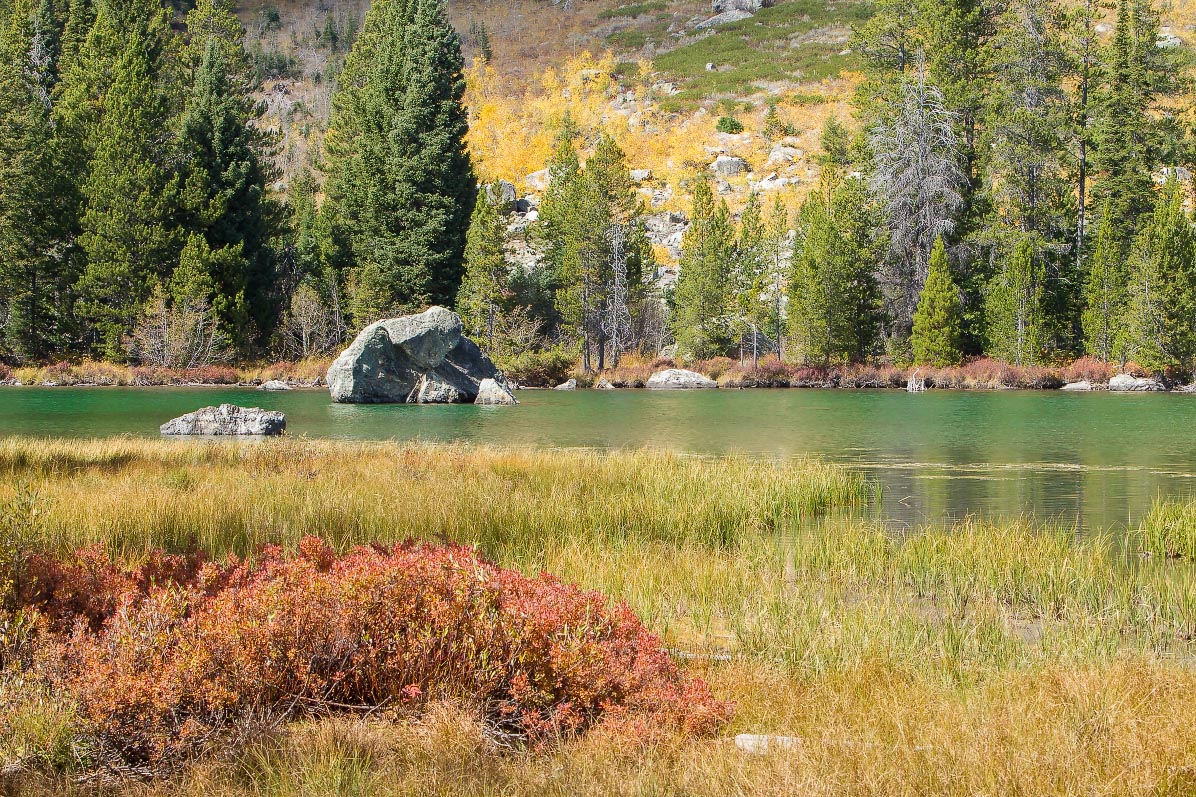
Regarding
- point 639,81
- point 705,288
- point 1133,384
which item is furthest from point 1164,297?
point 639,81

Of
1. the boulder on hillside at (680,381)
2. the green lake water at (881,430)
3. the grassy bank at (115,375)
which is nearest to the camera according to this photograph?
the green lake water at (881,430)

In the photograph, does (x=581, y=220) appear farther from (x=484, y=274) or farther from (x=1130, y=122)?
(x=1130, y=122)

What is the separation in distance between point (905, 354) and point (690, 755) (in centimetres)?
4608

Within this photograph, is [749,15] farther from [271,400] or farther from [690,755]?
[690,755]

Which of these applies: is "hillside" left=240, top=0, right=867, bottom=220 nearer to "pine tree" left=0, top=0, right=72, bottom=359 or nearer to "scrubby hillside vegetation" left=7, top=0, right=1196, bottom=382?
"scrubby hillside vegetation" left=7, top=0, right=1196, bottom=382

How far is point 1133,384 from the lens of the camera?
40531 mm

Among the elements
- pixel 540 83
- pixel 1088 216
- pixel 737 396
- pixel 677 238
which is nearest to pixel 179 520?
pixel 737 396

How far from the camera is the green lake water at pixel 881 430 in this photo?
492 inches

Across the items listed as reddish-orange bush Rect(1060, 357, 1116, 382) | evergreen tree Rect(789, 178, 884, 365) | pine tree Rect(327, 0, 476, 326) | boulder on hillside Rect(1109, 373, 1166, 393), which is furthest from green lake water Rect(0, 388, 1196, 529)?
pine tree Rect(327, 0, 476, 326)

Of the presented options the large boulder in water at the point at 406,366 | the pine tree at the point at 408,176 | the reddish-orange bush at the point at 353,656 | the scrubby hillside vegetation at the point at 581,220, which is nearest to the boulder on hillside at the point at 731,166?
the scrubby hillside vegetation at the point at 581,220

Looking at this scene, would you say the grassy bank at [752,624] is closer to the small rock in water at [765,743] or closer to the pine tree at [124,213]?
the small rock in water at [765,743]

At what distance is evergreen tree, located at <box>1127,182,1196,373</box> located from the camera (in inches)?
1563

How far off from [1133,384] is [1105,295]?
16.5ft

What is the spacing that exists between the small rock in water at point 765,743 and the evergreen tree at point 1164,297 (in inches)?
1715
